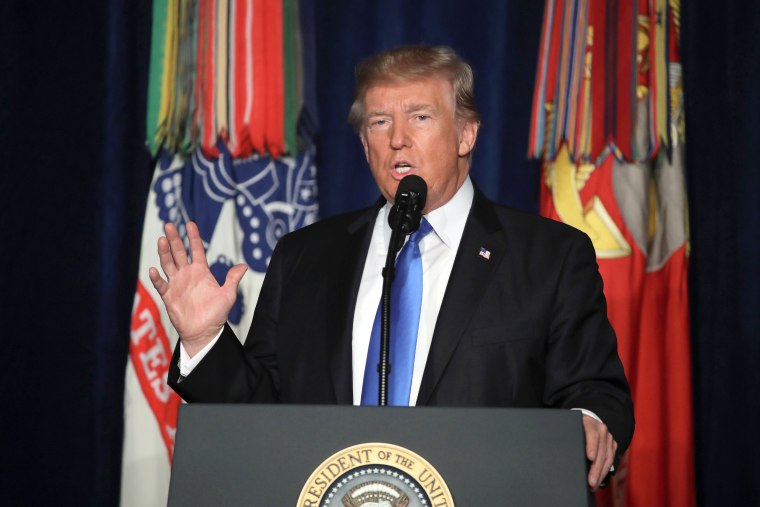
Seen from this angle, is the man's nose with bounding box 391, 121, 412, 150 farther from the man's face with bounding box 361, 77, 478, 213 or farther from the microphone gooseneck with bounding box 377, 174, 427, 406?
the microphone gooseneck with bounding box 377, 174, 427, 406

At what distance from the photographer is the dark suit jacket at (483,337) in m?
1.76

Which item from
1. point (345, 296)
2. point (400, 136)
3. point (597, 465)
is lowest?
point (597, 465)

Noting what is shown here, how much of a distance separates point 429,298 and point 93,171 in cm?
→ 165

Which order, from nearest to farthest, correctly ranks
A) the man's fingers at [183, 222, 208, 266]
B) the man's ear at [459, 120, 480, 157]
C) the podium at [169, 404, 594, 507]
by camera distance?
the podium at [169, 404, 594, 507] < the man's fingers at [183, 222, 208, 266] < the man's ear at [459, 120, 480, 157]

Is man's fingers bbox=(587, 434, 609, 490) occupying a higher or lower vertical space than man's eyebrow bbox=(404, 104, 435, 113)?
lower

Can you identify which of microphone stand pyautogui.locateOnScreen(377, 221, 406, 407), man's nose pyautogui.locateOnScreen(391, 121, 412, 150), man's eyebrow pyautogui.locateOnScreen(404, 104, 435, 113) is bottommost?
microphone stand pyautogui.locateOnScreen(377, 221, 406, 407)

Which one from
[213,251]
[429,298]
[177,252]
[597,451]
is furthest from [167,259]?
[213,251]

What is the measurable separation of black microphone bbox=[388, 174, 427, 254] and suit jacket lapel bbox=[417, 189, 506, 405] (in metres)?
0.26

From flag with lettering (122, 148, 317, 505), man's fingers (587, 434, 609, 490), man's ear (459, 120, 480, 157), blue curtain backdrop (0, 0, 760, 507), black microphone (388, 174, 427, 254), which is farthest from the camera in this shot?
blue curtain backdrop (0, 0, 760, 507)

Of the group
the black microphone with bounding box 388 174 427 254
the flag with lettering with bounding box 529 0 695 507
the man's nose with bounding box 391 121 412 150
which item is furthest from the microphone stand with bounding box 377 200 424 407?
the flag with lettering with bounding box 529 0 695 507

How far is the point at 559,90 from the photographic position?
9.44 ft

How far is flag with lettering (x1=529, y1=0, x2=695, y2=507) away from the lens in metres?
2.78

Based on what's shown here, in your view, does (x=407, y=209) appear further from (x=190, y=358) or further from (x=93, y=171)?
(x=93, y=171)

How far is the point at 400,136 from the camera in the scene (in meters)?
2.01
